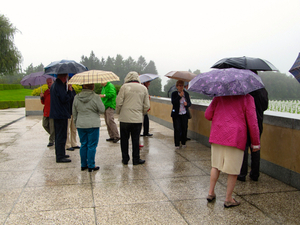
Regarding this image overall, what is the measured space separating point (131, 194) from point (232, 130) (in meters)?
1.72

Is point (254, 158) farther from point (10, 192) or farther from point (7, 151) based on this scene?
point (7, 151)

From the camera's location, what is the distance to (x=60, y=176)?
492 centimetres

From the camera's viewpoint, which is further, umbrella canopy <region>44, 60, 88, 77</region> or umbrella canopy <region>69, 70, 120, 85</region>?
umbrella canopy <region>44, 60, 88, 77</region>

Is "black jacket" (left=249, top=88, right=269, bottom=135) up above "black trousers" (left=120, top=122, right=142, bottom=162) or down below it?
above

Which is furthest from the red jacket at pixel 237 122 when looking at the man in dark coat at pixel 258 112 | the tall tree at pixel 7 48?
the tall tree at pixel 7 48

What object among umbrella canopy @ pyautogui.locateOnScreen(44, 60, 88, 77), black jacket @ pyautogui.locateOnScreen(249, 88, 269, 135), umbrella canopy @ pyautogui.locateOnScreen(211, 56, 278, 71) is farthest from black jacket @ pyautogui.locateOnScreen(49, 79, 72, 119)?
black jacket @ pyautogui.locateOnScreen(249, 88, 269, 135)

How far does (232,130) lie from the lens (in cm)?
339

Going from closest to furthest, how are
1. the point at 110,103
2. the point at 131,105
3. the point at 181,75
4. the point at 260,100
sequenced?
the point at 260,100, the point at 131,105, the point at 181,75, the point at 110,103

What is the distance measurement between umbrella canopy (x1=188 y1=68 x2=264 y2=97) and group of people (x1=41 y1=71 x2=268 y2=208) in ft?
0.84

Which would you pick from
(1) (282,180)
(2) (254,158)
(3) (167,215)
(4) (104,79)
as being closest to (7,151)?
(4) (104,79)

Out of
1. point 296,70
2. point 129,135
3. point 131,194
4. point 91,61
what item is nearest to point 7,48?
point 129,135

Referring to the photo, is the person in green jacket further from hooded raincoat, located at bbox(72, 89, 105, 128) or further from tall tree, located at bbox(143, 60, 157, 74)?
tall tree, located at bbox(143, 60, 157, 74)

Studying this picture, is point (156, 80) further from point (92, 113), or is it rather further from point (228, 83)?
point (228, 83)

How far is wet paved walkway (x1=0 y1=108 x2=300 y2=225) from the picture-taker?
333 centimetres
